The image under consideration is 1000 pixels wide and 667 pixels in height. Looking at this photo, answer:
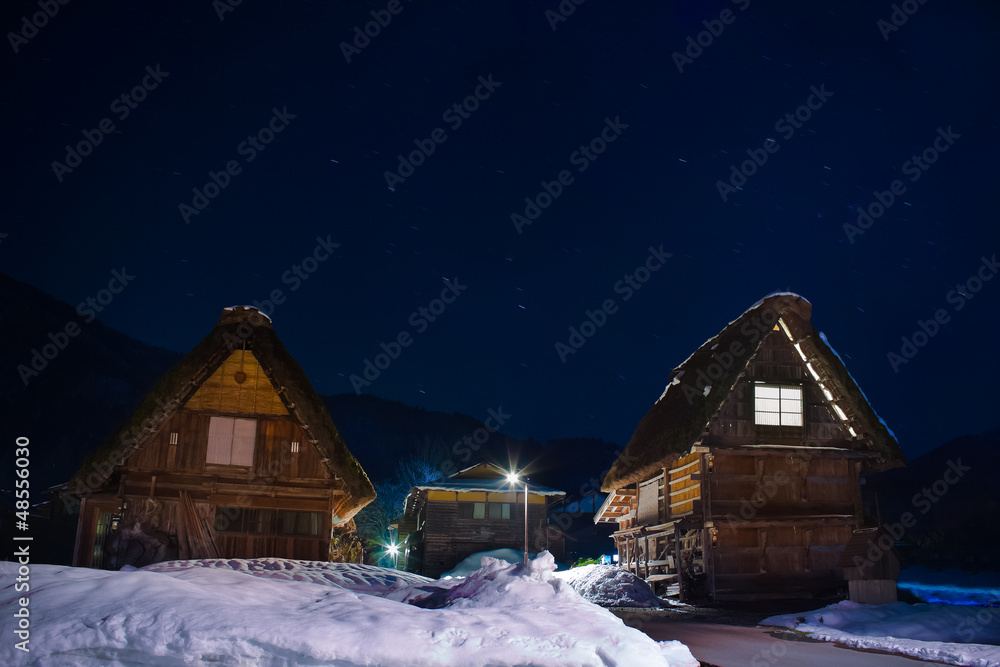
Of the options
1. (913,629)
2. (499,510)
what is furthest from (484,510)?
(913,629)

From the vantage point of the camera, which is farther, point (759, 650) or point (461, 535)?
point (461, 535)

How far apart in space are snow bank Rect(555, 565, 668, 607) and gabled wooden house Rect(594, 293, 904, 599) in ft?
5.31

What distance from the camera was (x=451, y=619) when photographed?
220 inches

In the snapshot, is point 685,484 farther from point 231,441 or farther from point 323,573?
point 323,573

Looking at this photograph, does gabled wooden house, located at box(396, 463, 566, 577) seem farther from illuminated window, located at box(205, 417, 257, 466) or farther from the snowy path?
the snowy path

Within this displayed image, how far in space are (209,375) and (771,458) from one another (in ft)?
49.8

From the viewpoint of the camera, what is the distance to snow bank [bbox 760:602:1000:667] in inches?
345

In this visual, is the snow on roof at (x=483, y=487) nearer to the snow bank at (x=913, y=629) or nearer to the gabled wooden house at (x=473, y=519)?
the gabled wooden house at (x=473, y=519)

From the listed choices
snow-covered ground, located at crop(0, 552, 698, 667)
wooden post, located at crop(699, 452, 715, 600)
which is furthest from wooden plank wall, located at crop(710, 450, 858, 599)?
snow-covered ground, located at crop(0, 552, 698, 667)

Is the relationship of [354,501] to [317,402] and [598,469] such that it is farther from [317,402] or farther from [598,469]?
[598,469]

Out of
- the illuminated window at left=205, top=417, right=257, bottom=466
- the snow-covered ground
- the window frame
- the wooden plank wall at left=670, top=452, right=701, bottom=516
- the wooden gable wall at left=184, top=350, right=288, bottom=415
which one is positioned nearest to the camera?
the snow-covered ground

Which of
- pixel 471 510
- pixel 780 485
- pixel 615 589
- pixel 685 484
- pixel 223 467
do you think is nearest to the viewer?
pixel 223 467

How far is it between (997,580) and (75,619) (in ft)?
115

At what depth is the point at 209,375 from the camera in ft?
53.9
